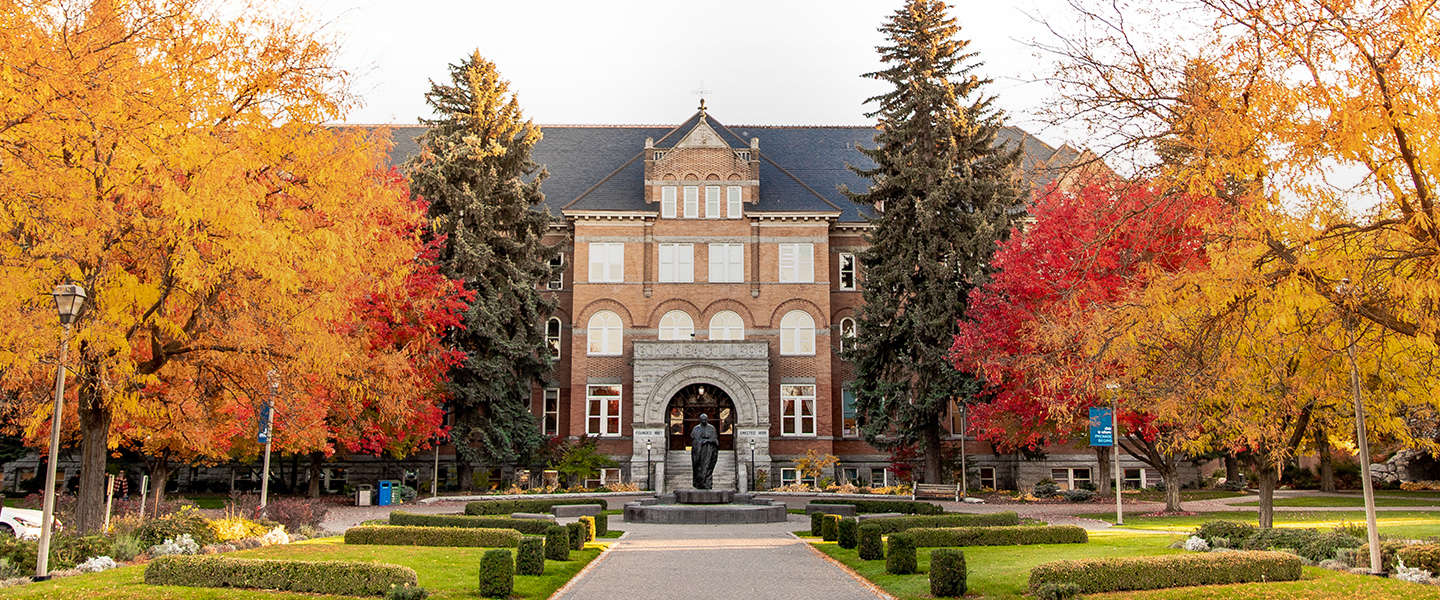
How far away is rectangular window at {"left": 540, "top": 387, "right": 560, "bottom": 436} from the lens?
133 feet

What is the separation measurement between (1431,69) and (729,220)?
3214cm

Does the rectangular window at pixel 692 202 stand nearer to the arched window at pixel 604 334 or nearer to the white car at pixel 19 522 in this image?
the arched window at pixel 604 334

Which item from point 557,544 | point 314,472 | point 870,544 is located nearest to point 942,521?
point 870,544

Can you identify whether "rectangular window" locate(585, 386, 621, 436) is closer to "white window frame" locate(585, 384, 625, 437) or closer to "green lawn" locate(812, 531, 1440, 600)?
"white window frame" locate(585, 384, 625, 437)

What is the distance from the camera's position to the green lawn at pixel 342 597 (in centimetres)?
1056

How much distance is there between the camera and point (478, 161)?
35.0m

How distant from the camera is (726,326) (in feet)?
132

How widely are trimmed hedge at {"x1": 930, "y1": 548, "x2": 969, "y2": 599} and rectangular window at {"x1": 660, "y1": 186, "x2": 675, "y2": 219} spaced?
98.5 ft

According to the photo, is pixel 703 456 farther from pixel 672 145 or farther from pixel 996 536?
pixel 672 145

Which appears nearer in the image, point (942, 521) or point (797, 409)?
point (942, 521)

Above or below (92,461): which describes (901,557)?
below

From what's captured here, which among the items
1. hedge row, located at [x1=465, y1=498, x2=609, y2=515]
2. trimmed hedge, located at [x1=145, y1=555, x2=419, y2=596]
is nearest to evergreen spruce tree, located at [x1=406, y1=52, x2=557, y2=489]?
hedge row, located at [x1=465, y1=498, x2=609, y2=515]

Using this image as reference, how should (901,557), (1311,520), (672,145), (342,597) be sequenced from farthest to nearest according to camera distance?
1. (672,145)
2. (1311,520)
3. (901,557)
4. (342,597)

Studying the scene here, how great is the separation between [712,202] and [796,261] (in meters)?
4.10
